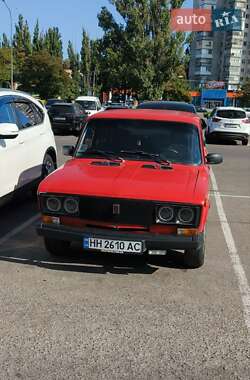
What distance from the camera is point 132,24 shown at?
45875mm

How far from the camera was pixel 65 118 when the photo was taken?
2255 cm

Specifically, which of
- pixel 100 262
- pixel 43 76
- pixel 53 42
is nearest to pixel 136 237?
pixel 100 262

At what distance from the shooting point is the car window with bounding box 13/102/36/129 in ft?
23.8

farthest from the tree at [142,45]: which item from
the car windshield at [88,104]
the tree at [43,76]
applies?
the tree at [43,76]

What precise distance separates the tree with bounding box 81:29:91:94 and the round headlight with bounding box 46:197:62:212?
78.0 m

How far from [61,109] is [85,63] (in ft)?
205

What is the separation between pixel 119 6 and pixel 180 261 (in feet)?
146

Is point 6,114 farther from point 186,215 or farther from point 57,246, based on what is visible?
point 186,215

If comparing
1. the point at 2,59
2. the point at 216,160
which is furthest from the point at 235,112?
the point at 2,59

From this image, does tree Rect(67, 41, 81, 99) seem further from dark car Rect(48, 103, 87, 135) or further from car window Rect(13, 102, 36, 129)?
car window Rect(13, 102, 36, 129)

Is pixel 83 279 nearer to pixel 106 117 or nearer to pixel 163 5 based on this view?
pixel 106 117

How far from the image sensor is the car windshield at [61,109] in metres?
22.8

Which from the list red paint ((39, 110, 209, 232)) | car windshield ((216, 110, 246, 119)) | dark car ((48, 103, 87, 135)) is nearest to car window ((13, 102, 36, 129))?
red paint ((39, 110, 209, 232))

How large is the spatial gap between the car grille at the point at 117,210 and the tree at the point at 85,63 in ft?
256
